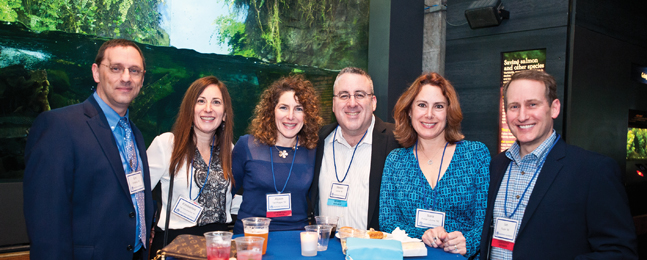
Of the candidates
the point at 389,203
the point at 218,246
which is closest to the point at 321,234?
the point at 218,246

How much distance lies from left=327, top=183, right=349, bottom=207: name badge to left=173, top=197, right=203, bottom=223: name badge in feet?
2.54

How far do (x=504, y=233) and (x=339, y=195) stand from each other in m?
0.91

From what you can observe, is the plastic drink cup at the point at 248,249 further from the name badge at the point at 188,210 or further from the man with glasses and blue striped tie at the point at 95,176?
the name badge at the point at 188,210

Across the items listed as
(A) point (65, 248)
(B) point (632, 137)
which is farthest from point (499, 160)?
(B) point (632, 137)

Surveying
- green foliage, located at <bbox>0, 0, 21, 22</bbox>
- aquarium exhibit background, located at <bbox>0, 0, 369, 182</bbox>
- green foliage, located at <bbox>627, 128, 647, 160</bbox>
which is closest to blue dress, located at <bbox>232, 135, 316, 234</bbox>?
aquarium exhibit background, located at <bbox>0, 0, 369, 182</bbox>

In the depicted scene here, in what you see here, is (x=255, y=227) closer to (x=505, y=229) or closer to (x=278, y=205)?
(x=278, y=205)

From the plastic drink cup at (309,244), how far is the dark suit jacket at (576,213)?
831 mm

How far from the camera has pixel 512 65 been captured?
171 inches

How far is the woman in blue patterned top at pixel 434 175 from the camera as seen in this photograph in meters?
1.89

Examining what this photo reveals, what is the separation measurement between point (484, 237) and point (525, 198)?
26cm

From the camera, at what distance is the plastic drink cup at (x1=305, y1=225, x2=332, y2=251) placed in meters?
1.58

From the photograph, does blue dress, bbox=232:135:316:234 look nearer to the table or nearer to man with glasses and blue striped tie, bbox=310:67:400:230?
man with glasses and blue striped tie, bbox=310:67:400:230

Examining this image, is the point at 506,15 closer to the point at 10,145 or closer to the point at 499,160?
the point at 499,160

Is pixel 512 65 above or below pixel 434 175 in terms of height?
above
